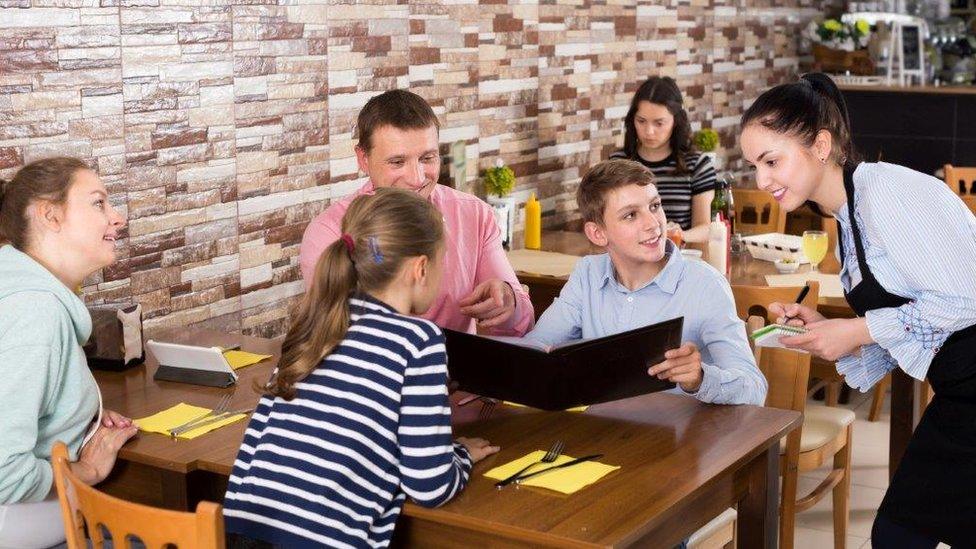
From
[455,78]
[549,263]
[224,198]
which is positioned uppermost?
[455,78]

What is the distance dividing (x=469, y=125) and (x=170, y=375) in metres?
1.98

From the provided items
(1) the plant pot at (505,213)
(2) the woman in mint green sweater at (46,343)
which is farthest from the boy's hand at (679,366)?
(1) the plant pot at (505,213)

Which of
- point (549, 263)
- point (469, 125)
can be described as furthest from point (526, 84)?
point (549, 263)

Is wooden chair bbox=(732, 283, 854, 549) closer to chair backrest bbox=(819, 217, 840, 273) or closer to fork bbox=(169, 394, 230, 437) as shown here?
chair backrest bbox=(819, 217, 840, 273)

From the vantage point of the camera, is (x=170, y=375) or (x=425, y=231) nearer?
(x=425, y=231)

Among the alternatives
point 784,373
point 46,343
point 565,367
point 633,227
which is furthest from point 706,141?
point 46,343

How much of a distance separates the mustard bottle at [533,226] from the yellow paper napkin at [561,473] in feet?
8.13

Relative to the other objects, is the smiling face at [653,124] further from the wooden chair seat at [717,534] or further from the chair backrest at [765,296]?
the wooden chair seat at [717,534]

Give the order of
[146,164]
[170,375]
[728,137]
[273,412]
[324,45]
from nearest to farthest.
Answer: [273,412]
[170,375]
[146,164]
[324,45]
[728,137]

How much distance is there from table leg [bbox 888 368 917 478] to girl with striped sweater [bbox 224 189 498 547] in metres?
1.94

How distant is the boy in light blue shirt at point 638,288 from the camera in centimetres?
263

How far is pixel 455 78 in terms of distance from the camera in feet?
14.4

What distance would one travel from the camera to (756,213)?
5.44 metres

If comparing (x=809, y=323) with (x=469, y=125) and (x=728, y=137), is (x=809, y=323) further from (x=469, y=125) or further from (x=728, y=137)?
(x=728, y=137)
